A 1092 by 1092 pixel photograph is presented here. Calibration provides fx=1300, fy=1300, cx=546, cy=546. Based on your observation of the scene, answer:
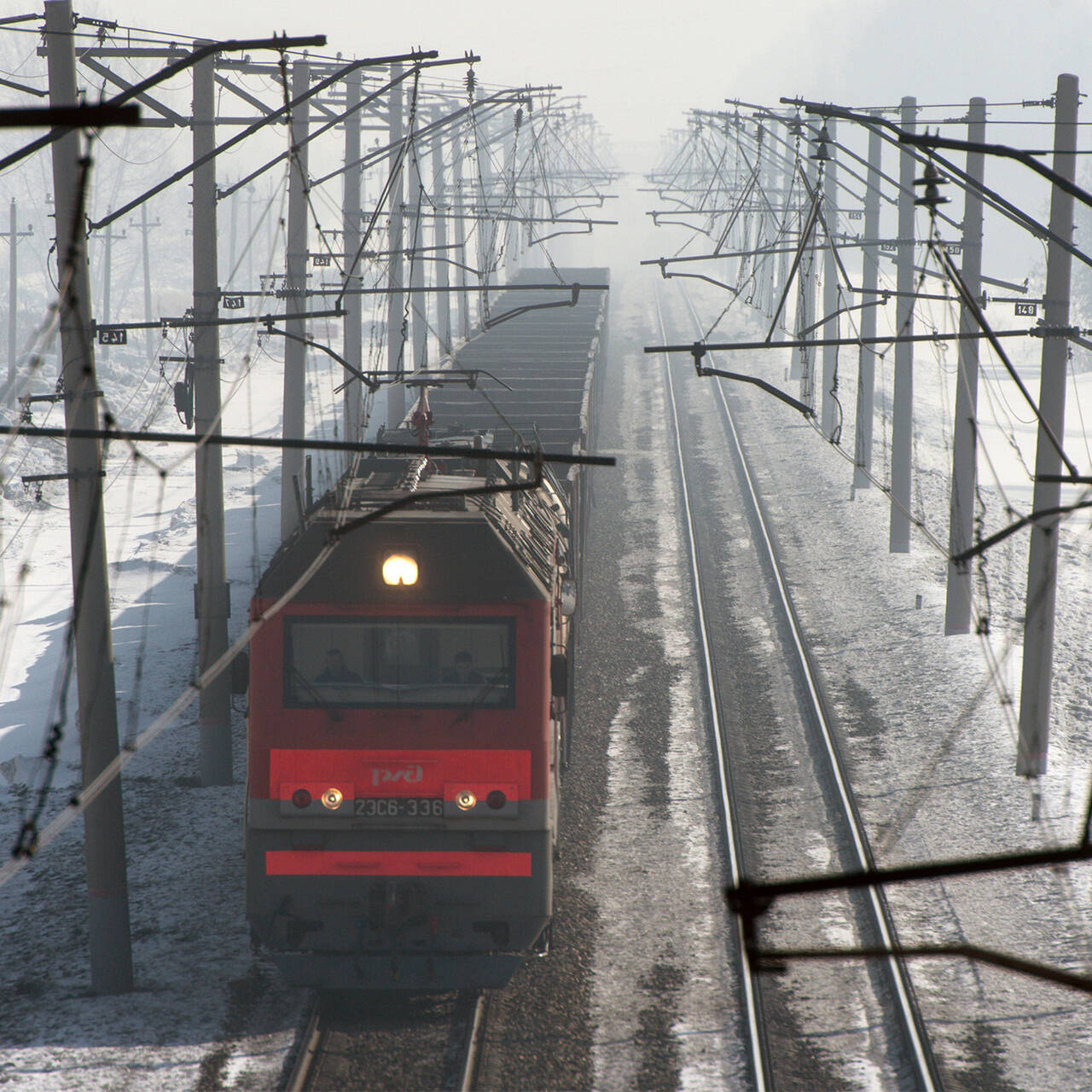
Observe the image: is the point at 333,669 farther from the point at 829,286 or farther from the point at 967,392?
the point at 829,286

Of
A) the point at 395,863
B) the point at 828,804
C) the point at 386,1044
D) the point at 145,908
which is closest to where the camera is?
the point at 395,863

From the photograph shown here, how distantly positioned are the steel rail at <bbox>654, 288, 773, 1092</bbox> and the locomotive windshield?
258 cm

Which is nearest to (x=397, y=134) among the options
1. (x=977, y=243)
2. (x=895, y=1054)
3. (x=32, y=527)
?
(x=32, y=527)

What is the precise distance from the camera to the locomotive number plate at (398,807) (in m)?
9.12

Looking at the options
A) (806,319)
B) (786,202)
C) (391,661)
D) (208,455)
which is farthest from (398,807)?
(806,319)

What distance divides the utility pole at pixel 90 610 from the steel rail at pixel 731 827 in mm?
4972

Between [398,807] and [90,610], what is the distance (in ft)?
9.55

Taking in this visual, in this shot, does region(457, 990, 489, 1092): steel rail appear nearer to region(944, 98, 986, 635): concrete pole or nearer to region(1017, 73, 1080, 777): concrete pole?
region(1017, 73, 1080, 777): concrete pole

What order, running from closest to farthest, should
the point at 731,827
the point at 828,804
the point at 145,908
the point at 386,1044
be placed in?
Result: 1. the point at 386,1044
2. the point at 145,908
3. the point at 731,827
4. the point at 828,804

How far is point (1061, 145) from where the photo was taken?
13.7 meters

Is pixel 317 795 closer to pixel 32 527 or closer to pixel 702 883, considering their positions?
pixel 702 883

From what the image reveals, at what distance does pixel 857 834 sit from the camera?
1314 centimetres

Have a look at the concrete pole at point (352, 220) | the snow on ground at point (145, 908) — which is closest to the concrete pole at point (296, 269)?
the snow on ground at point (145, 908)

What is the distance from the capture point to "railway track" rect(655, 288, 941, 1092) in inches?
373
